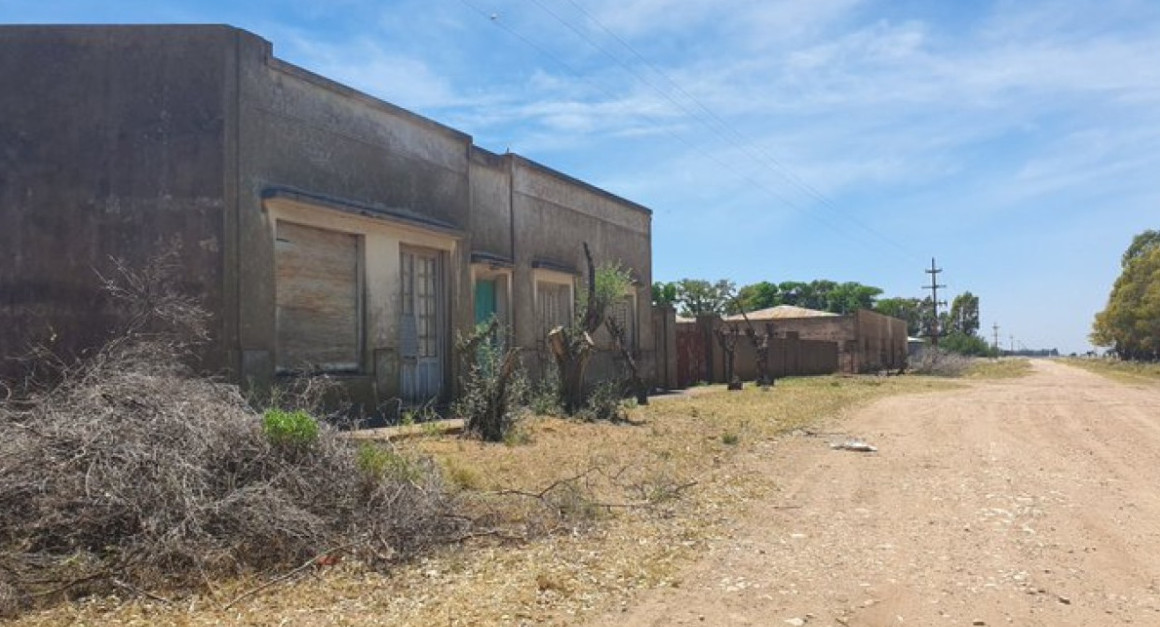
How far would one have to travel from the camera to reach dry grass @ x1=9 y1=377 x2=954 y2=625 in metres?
A: 4.62

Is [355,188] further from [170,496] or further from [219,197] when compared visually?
[170,496]

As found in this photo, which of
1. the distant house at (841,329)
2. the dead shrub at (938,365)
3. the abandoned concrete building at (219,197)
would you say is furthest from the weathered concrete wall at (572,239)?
the dead shrub at (938,365)

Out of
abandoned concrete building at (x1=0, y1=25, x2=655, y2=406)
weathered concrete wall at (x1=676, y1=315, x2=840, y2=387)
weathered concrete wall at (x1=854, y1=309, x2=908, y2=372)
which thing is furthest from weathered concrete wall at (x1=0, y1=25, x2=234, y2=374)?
weathered concrete wall at (x1=854, y1=309, x2=908, y2=372)

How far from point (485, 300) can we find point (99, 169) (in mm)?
6471

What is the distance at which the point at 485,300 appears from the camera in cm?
1445

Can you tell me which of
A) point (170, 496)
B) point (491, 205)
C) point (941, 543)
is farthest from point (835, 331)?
point (170, 496)

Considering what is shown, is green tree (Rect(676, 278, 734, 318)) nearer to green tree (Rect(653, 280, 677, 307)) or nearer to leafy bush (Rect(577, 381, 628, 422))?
green tree (Rect(653, 280, 677, 307))

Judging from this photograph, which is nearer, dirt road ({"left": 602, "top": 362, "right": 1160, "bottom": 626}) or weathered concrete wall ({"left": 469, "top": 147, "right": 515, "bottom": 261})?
dirt road ({"left": 602, "top": 362, "right": 1160, "bottom": 626})

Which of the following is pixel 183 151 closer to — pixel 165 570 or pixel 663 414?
pixel 165 570

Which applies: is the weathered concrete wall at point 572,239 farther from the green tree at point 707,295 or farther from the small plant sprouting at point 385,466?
the green tree at point 707,295

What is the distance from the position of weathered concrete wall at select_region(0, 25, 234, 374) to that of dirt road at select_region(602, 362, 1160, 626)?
600cm

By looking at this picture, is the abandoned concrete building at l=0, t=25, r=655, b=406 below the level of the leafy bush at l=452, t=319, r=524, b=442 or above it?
above

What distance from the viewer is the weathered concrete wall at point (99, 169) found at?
8898 mm

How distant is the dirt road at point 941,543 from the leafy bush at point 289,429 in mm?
2813
